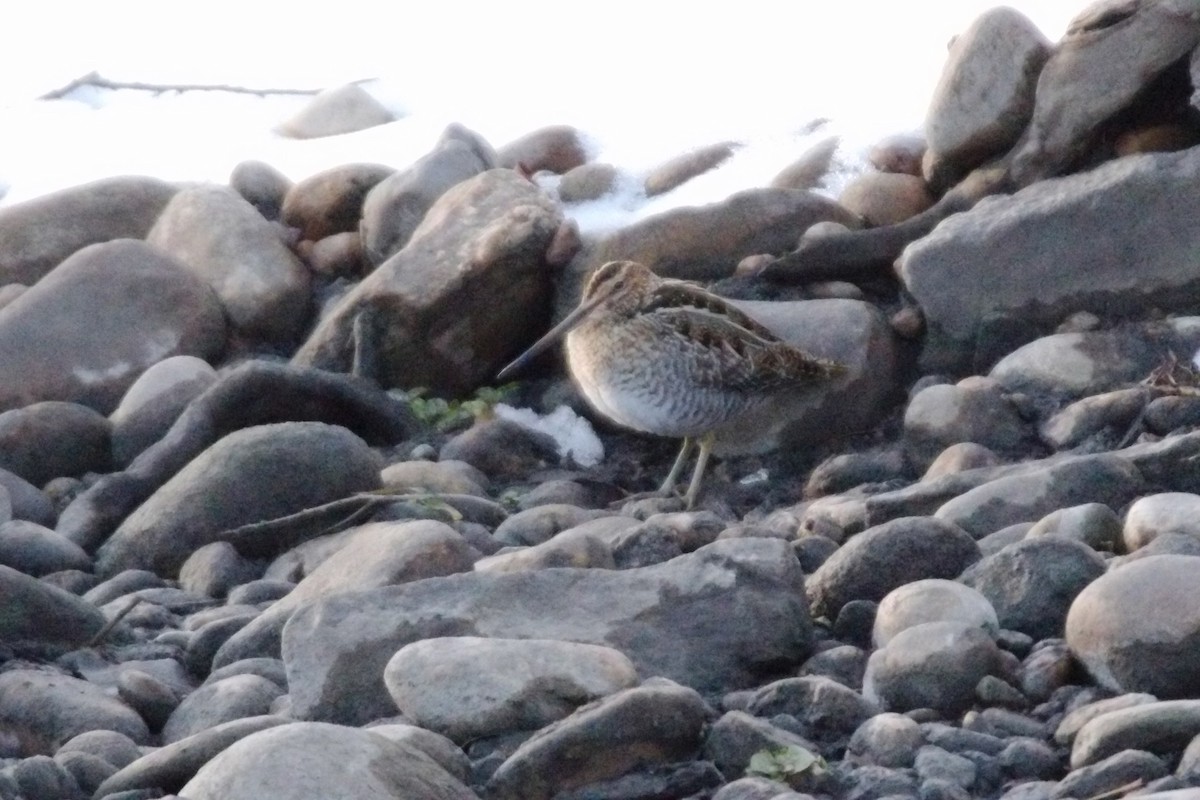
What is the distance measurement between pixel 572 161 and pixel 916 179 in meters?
1.96

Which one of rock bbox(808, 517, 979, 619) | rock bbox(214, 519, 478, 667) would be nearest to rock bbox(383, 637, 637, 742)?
rock bbox(808, 517, 979, 619)

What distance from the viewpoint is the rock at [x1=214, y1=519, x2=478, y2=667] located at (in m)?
4.75

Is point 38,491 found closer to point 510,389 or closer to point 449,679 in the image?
point 510,389

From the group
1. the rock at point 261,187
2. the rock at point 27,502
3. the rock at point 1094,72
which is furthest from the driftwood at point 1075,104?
the rock at point 261,187

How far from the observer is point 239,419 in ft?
22.8

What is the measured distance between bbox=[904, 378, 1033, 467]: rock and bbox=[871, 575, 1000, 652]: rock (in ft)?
6.71

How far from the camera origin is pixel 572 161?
877cm

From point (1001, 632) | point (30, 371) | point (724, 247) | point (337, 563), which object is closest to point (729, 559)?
point (1001, 632)

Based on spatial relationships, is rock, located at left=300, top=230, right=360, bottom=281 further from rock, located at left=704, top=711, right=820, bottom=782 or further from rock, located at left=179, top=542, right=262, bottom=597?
rock, located at left=704, top=711, right=820, bottom=782

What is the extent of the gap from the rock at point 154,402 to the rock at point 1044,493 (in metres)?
3.44

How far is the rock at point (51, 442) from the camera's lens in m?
7.05

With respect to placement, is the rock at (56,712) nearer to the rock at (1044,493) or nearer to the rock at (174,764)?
the rock at (174,764)

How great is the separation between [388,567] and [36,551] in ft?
5.82

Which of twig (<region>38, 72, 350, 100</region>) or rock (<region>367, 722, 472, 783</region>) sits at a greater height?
rock (<region>367, 722, 472, 783</region>)
